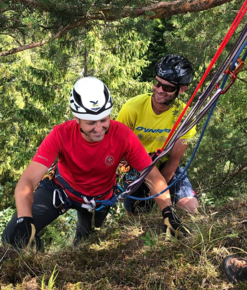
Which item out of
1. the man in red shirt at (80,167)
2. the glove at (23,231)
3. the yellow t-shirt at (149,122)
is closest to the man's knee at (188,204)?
the man in red shirt at (80,167)

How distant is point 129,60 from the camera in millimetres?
14156

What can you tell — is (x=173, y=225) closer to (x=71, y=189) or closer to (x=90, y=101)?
(x=71, y=189)

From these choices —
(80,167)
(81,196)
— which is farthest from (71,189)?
(80,167)

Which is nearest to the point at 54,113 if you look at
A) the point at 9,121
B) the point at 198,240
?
the point at 9,121

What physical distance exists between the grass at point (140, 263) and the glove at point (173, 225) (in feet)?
0.29

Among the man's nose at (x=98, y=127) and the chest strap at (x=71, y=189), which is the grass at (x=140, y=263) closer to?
the chest strap at (x=71, y=189)

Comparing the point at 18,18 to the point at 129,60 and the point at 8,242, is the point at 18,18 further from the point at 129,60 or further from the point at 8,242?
the point at 129,60

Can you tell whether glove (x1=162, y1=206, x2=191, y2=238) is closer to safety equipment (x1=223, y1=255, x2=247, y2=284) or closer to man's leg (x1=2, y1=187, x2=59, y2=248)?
safety equipment (x1=223, y1=255, x2=247, y2=284)

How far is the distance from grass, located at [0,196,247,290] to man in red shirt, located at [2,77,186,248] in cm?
28

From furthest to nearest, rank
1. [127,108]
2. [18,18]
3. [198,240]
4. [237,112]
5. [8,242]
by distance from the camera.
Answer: [237,112]
[18,18]
[127,108]
[8,242]
[198,240]

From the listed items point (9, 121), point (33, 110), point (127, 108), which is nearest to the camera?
point (127, 108)

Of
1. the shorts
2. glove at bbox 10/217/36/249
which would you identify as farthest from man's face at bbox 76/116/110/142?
the shorts

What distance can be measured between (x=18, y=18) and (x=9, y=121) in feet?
33.9

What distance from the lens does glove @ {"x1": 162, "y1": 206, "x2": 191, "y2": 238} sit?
3.21m
